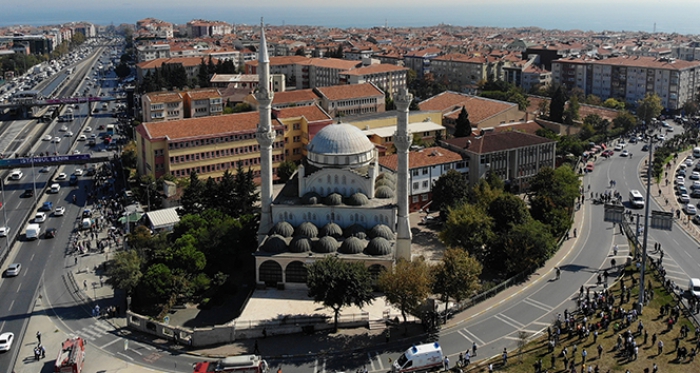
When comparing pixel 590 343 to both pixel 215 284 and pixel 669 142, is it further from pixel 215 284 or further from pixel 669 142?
pixel 669 142

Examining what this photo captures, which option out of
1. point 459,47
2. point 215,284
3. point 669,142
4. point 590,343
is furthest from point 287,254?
point 459,47

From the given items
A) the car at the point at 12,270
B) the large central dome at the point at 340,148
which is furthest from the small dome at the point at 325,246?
the car at the point at 12,270

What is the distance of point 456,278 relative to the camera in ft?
109

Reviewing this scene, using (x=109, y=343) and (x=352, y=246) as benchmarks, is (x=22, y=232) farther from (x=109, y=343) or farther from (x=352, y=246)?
(x=352, y=246)

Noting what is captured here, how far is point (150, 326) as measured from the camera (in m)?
34.1

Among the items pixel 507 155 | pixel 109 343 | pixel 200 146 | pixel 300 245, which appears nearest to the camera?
pixel 109 343

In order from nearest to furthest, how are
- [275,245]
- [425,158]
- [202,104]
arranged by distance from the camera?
[275,245] → [425,158] → [202,104]

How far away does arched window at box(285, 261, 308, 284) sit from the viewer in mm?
38000

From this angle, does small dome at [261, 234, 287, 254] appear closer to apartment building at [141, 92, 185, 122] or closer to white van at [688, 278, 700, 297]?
white van at [688, 278, 700, 297]

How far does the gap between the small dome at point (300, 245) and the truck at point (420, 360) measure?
10451mm

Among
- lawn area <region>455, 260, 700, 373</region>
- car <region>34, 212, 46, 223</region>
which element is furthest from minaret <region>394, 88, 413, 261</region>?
car <region>34, 212, 46, 223</region>

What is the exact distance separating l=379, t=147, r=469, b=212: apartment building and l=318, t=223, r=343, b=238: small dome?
43.3 feet

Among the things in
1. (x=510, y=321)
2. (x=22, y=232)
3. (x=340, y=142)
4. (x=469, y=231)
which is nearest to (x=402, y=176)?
(x=469, y=231)

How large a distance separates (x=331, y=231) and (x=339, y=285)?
740cm
